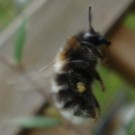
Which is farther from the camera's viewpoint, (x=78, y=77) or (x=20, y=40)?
(x=20, y=40)

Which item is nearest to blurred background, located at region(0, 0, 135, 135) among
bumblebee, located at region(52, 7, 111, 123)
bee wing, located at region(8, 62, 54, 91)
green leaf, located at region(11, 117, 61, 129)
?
green leaf, located at region(11, 117, 61, 129)

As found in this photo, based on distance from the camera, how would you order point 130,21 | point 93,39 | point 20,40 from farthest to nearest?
1. point 130,21
2. point 20,40
3. point 93,39

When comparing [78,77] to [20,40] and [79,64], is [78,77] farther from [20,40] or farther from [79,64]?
[20,40]

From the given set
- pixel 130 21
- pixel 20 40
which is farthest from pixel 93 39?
pixel 130 21

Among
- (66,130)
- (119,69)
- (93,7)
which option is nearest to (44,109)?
(66,130)

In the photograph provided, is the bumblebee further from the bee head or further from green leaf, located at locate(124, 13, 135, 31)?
green leaf, located at locate(124, 13, 135, 31)

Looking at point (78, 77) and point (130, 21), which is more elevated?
point (130, 21)

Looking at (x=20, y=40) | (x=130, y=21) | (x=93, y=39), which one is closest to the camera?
(x=93, y=39)

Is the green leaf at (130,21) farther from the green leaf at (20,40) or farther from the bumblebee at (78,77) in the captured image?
the bumblebee at (78,77)
